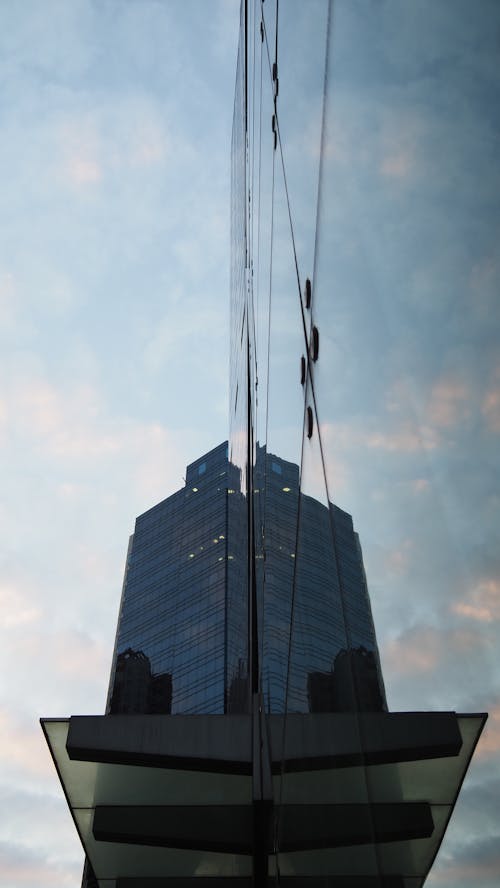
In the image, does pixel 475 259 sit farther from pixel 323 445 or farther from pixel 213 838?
pixel 213 838

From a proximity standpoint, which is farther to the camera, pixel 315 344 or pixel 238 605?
pixel 238 605

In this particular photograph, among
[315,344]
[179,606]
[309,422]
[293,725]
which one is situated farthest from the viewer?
[179,606]

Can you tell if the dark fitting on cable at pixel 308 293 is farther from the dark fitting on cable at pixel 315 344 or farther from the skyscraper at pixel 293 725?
the dark fitting on cable at pixel 315 344

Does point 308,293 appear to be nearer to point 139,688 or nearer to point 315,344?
point 315,344

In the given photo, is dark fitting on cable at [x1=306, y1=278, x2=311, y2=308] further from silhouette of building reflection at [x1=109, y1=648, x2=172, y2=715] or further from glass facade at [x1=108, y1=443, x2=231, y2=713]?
silhouette of building reflection at [x1=109, y1=648, x2=172, y2=715]

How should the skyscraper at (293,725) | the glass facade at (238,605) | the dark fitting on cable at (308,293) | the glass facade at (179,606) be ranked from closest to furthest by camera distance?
the skyscraper at (293,725) → the glass facade at (238,605) → the dark fitting on cable at (308,293) → the glass facade at (179,606)

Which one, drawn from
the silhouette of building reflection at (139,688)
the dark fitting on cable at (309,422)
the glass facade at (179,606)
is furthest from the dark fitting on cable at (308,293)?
the silhouette of building reflection at (139,688)

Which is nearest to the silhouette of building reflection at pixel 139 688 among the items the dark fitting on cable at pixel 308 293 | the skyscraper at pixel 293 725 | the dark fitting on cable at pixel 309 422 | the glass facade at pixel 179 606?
the glass facade at pixel 179 606

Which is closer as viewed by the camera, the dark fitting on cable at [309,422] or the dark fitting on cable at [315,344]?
the dark fitting on cable at [315,344]

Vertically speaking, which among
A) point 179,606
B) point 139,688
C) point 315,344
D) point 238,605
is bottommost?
point 315,344

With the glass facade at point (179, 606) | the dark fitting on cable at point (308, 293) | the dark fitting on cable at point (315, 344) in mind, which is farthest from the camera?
the glass facade at point (179, 606)

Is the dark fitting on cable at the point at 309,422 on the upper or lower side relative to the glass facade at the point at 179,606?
lower

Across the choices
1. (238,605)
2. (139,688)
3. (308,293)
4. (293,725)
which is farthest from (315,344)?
(139,688)

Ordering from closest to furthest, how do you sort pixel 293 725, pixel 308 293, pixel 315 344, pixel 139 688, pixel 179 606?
pixel 315 344
pixel 308 293
pixel 293 725
pixel 139 688
pixel 179 606
